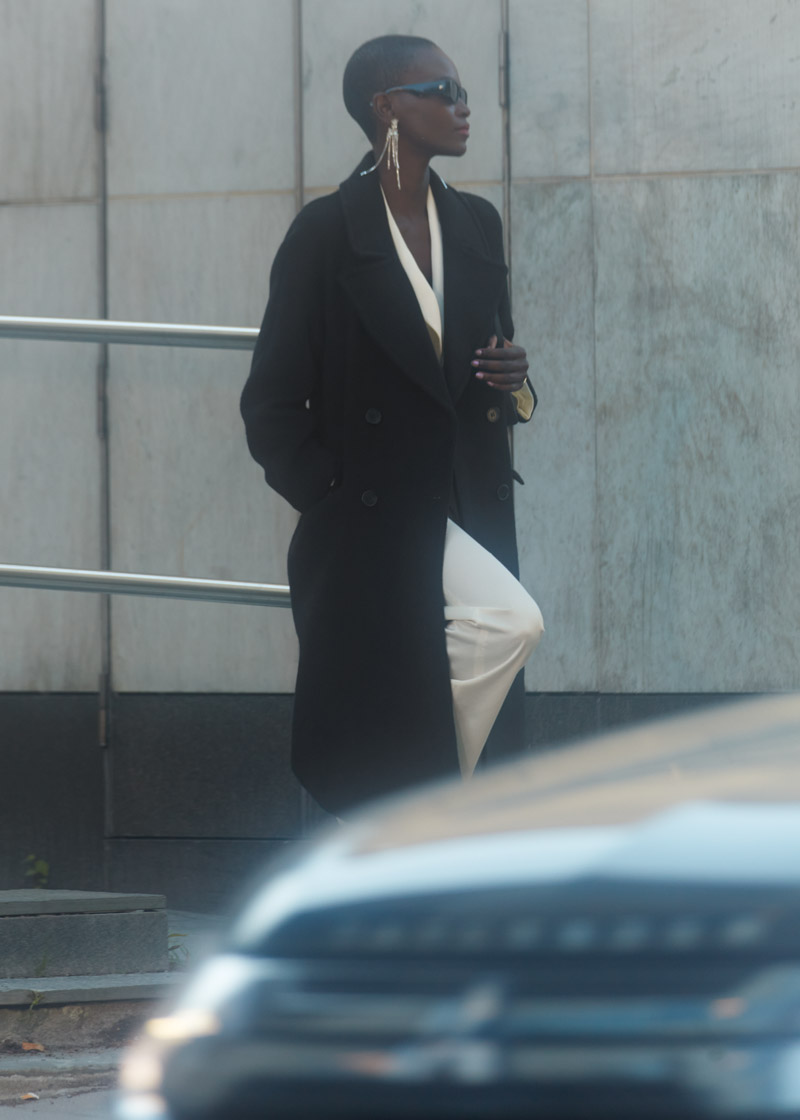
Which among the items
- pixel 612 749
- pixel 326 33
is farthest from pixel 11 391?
pixel 612 749

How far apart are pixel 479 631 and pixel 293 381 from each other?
0.71 meters

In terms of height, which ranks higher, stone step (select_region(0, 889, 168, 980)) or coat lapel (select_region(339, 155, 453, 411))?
coat lapel (select_region(339, 155, 453, 411))

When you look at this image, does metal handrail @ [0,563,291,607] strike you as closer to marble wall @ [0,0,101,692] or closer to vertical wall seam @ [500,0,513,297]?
marble wall @ [0,0,101,692]

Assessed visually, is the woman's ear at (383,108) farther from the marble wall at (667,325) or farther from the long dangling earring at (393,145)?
the marble wall at (667,325)

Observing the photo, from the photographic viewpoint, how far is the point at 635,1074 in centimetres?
74

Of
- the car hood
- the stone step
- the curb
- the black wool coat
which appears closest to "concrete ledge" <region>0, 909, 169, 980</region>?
the stone step

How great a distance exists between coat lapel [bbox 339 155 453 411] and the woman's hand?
4.0 inches

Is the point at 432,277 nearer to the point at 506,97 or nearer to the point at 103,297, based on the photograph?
the point at 506,97

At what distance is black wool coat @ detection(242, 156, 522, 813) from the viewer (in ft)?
11.2

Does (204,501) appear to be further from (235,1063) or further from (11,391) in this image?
(235,1063)

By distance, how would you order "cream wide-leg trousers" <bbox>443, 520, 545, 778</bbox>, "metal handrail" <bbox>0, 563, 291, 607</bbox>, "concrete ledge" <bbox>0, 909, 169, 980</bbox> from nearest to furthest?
"cream wide-leg trousers" <bbox>443, 520, 545, 778</bbox>
"concrete ledge" <bbox>0, 909, 169, 980</bbox>
"metal handrail" <bbox>0, 563, 291, 607</bbox>

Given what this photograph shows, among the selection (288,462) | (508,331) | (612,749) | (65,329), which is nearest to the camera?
(612,749)

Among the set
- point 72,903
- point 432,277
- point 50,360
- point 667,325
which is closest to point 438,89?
point 432,277

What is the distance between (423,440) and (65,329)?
1.55m
